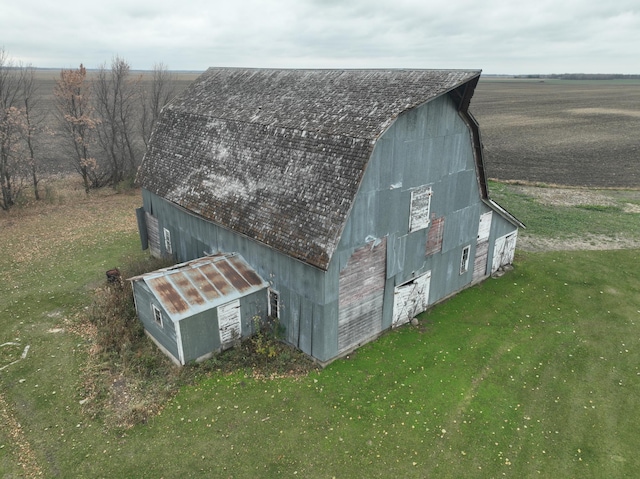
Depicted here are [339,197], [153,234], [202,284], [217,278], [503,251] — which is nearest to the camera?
[339,197]

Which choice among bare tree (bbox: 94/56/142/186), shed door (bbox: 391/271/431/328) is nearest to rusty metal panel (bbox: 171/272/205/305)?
shed door (bbox: 391/271/431/328)

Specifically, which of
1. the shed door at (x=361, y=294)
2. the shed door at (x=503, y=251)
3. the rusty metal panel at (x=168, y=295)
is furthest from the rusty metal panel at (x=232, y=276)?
the shed door at (x=503, y=251)

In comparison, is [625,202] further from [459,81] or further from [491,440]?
[491,440]

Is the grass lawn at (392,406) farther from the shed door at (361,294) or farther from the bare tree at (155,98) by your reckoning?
the bare tree at (155,98)

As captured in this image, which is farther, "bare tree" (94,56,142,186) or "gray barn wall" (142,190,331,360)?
"bare tree" (94,56,142,186)


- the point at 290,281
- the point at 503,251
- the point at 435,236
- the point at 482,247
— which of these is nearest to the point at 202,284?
the point at 290,281

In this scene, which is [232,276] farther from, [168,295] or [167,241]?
[167,241]

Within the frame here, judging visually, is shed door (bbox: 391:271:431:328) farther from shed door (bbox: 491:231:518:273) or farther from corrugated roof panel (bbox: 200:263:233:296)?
corrugated roof panel (bbox: 200:263:233:296)
